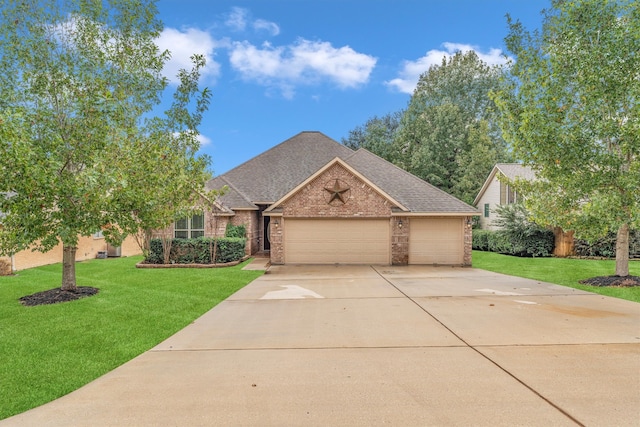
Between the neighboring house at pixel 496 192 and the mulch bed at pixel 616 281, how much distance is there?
1241 cm

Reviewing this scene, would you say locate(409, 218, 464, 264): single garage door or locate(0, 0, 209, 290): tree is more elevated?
locate(0, 0, 209, 290): tree

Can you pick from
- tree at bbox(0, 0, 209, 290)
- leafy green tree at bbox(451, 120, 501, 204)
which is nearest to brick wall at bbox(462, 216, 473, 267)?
tree at bbox(0, 0, 209, 290)

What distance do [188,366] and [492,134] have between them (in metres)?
39.2

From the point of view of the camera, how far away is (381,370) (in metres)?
4.36

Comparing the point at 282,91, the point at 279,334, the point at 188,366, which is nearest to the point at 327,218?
the point at 279,334

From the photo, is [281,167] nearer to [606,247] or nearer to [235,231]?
[235,231]

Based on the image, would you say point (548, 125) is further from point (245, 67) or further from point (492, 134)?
point (492, 134)

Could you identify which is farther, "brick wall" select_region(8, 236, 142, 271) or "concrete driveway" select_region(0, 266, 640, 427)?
"brick wall" select_region(8, 236, 142, 271)

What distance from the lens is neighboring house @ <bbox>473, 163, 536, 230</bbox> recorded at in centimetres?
2356

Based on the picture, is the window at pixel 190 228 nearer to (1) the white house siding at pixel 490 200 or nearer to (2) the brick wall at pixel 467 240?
(2) the brick wall at pixel 467 240

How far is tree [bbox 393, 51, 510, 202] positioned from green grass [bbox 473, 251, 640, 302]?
14.5 metres

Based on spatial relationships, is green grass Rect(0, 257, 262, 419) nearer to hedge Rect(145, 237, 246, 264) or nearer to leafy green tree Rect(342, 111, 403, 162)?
hedge Rect(145, 237, 246, 264)

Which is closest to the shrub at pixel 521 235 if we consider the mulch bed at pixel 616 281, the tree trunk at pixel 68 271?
the mulch bed at pixel 616 281

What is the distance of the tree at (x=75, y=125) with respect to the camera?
741cm
